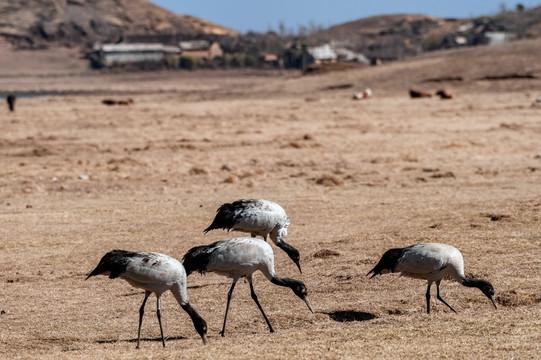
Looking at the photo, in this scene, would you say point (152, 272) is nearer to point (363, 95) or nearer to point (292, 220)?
point (292, 220)

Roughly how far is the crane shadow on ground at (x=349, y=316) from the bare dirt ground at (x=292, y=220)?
30 millimetres

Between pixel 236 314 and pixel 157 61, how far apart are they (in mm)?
101684

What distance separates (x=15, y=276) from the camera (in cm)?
1110

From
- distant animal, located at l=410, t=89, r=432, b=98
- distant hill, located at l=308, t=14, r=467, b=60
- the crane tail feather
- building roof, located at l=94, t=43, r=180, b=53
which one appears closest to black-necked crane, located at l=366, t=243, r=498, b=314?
the crane tail feather

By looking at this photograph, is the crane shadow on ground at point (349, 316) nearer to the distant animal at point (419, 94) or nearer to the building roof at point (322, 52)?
the distant animal at point (419, 94)

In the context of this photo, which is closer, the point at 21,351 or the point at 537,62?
the point at 21,351

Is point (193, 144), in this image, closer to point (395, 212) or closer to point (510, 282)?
point (395, 212)

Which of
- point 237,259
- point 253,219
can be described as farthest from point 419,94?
point 237,259

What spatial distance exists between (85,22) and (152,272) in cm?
14189

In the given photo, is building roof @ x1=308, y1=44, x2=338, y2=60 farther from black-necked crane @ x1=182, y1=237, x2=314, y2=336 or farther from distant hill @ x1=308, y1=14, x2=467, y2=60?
black-necked crane @ x1=182, y1=237, x2=314, y2=336

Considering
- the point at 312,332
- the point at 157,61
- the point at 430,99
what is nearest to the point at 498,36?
the point at 157,61

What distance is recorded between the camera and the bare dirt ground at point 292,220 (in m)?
8.31

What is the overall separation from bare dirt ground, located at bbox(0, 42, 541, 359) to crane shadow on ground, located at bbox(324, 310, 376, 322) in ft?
0.10

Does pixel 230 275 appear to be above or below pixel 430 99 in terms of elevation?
above
